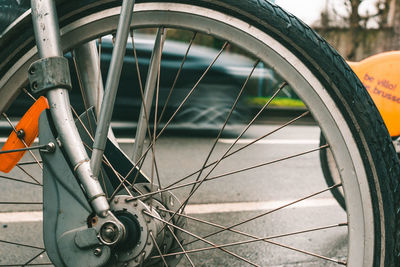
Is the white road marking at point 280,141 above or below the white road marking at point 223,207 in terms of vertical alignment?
above

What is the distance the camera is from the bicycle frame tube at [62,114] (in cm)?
129

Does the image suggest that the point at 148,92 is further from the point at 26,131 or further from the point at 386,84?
the point at 386,84

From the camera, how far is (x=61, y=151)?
1336mm

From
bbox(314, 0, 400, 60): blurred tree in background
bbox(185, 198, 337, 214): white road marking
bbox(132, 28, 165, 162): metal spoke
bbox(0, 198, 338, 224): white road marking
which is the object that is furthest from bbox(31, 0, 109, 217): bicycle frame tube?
bbox(314, 0, 400, 60): blurred tree in background

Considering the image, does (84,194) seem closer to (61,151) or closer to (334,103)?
(61,151)

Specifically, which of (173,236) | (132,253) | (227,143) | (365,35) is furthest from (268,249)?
(365,35)

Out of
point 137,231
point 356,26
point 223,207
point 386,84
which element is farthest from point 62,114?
point 356,26

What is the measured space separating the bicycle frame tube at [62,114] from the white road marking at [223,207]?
1760mm

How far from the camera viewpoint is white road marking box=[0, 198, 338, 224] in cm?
293

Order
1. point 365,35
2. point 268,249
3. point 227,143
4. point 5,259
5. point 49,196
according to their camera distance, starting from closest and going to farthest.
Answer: point 49,196, point 5,259, point 268,249, point 227,143, point 365,35

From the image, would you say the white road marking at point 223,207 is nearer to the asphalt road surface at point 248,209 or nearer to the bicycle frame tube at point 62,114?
the asphalt road surface at point 248,209

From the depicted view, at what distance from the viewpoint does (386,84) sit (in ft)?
7.82

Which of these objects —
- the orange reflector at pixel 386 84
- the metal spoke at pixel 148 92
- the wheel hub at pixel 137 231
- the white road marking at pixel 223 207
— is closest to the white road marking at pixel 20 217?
the white road marking at pixel 223 207

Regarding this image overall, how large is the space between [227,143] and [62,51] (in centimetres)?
533
